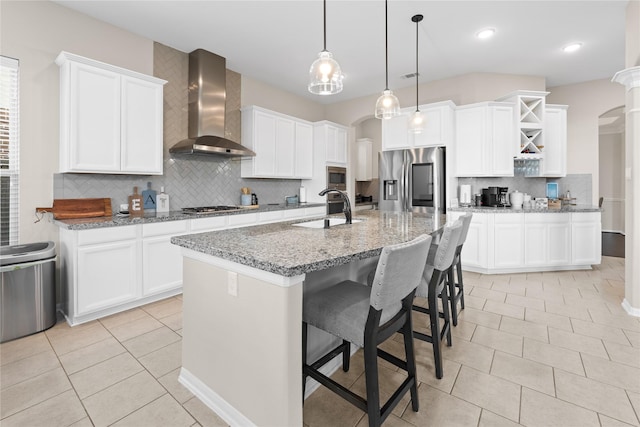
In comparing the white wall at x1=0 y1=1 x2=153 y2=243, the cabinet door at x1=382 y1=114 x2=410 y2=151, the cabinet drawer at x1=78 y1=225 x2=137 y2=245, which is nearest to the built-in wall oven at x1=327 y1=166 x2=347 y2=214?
the cabinet door at x1=382 y1=114 x2=410 y2=151

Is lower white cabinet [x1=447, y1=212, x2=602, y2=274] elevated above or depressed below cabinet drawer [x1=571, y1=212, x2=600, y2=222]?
below

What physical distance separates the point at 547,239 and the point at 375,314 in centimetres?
417

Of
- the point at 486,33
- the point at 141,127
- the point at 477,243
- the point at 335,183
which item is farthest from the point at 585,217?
the point at 141,127

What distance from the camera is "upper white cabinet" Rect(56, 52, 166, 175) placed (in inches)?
108

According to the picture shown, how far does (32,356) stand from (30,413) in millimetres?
738

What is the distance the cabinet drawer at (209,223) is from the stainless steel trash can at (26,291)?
124 centimetres

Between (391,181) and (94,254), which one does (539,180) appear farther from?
(94,254)

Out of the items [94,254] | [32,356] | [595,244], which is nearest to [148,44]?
[94,254]

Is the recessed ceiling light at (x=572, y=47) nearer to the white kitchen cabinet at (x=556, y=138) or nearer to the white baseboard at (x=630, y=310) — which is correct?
Result: the white kitchen cabinet at (x=556, y=138)

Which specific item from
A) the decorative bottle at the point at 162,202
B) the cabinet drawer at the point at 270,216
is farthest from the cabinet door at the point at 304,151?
the decorative bottle at the point at 162,202

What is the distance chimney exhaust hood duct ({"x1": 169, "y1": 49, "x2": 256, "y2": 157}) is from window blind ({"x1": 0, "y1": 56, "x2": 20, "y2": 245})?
1386mm

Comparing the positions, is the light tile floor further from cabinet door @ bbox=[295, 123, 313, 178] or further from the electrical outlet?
cabinet door @ bbox=[295, 123, 313, 178]

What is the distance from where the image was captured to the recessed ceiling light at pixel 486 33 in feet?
11.5

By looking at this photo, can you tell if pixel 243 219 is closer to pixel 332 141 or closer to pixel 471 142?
pixel 332 141
